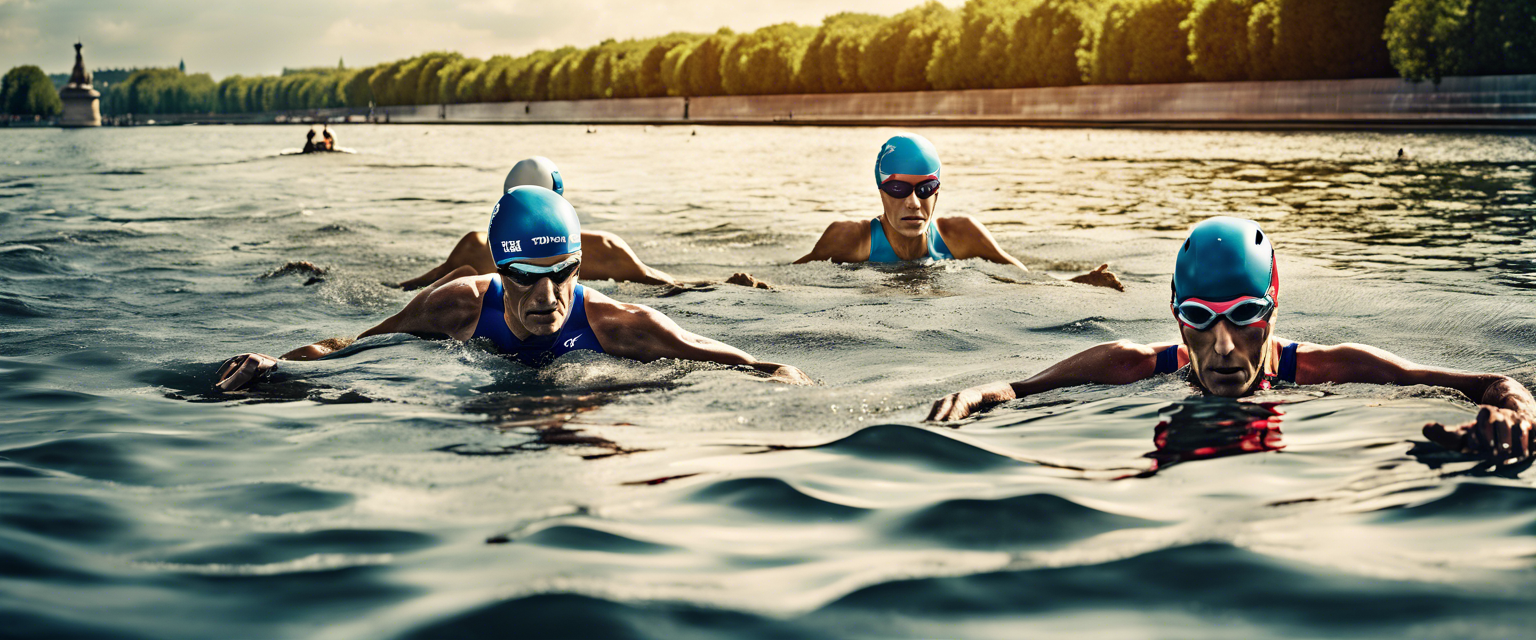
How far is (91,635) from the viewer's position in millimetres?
3041

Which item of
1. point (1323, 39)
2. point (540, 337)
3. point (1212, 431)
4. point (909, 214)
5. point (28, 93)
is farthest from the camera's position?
point (28, 93)

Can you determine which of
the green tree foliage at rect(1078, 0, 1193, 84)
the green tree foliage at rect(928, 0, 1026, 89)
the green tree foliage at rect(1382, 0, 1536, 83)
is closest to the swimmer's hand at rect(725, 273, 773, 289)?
the green tree foliage at rect(1382, 0, 1536, 83)

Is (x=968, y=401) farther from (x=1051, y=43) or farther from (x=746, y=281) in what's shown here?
(x=1051, y=43)

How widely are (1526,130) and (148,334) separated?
3510cm

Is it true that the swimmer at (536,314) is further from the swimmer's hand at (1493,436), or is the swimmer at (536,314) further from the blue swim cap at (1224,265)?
the swimmer's hand at (1493,436)

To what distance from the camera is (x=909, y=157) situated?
1028 centimetres

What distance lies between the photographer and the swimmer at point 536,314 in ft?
19.9

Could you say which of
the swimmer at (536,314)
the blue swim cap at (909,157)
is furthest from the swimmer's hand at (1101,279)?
the swimmer at (536,314)

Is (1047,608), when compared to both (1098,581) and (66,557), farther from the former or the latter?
(66,557)

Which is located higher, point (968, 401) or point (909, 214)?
point (909, 214)

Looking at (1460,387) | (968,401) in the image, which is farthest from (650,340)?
(1460,387)

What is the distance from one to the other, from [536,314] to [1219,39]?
2018 inches

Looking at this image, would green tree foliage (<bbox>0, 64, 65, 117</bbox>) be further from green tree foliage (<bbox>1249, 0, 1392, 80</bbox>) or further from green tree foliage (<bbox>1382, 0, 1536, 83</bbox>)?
green tree foliage (<bbox>1382, 0, 1536, 83</bbox>)

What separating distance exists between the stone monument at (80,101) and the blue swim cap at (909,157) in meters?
124
